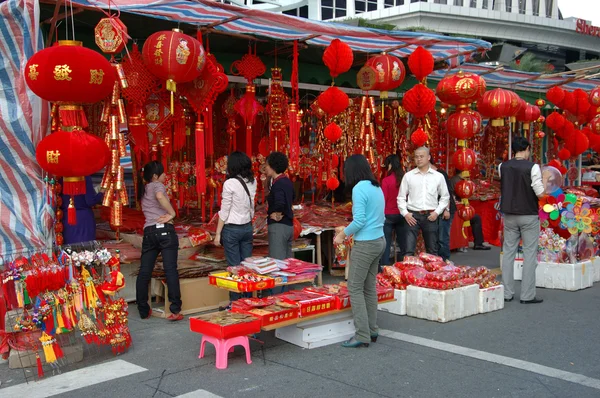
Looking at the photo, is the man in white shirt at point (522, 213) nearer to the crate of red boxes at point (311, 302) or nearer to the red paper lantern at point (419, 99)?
the red paper lantern at point (419, 99)

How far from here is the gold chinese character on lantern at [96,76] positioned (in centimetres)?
450

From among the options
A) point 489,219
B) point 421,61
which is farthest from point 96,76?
point 489,219

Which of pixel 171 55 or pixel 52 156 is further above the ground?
pixel 171 55

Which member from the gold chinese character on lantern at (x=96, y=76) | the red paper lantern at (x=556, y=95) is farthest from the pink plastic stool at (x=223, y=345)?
the red paper lantern at (x=556, y=95)

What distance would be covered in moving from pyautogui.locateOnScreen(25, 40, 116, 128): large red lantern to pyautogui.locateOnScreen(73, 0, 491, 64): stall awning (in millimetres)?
787

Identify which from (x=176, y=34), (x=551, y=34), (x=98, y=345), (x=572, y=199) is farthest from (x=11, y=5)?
(x=551, y=34)

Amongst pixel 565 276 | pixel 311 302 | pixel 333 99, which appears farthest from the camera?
pixel 565 276

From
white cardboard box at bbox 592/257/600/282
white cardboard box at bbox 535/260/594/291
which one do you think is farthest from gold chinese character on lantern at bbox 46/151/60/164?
white cardboard box at bbox 592/257/600/282

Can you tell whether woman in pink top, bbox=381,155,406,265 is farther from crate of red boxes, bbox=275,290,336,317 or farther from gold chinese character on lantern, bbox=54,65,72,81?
gold chinese character on lantern, bbox=54,65,72,81

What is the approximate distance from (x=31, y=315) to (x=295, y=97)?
13.3ft

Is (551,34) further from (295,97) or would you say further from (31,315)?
(31,315)

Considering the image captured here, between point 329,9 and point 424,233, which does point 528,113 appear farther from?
point 329,9

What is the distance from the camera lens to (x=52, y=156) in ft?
15.0

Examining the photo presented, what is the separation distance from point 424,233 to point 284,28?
2.62 metres
